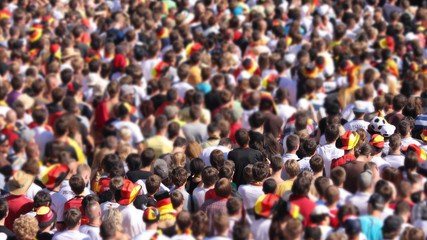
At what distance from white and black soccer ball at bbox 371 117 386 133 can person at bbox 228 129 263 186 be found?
1.49m

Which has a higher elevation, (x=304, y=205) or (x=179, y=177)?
(x=304, y=205)

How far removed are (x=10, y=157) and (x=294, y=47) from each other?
636 centimetres

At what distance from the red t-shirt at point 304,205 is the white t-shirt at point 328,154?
160 cm

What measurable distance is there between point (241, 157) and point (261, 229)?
2.27 m

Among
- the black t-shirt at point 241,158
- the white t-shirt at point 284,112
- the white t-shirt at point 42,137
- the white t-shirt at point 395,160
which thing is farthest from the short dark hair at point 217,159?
the white t-shirt at point 42,137

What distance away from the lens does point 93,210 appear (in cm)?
818

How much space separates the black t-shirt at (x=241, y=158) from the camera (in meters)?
9.57

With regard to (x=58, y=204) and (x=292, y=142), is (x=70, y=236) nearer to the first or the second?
(x=58, y=204)

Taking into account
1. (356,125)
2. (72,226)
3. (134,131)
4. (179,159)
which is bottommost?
(134,131)

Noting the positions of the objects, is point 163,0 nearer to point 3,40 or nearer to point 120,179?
point 3,40

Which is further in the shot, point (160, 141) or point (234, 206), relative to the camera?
point (160, 141)

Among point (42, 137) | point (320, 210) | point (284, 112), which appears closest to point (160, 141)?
point (42, 137)

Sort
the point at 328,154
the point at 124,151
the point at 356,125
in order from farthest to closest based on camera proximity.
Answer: the point at 124,151
the point at 356,125
the point at 328,154

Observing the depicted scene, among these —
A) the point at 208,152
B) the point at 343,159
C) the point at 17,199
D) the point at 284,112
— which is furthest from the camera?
the point at 284,112
